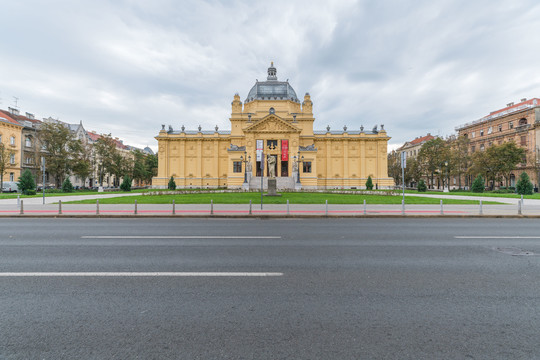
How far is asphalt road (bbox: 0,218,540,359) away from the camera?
10.6 ft

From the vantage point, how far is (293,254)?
7238 mm

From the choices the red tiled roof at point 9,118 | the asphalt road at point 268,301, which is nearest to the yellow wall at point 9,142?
the red tiled roof at point 9,118

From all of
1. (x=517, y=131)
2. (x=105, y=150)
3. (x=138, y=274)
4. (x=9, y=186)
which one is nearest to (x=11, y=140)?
(x=9, y=186)

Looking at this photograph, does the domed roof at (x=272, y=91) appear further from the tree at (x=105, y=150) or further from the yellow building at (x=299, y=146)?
the tree at (x=105, y=150)

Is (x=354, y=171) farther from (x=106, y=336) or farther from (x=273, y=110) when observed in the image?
(x=106, y=336)

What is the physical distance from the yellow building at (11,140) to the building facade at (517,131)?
312ft

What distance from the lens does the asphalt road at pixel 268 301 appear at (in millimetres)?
3229

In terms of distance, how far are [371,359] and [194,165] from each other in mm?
65745

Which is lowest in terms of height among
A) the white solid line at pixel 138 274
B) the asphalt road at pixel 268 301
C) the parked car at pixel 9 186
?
the asphalt road at pixel 268 301

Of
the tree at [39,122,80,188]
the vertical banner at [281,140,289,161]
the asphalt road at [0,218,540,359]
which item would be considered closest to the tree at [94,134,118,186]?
the tree at [39,122,80,188]

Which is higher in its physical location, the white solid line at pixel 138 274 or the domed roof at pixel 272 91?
the domed roof at pixel 272 91

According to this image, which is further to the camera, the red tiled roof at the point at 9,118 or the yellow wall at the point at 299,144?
the yellow wall at the point at 299,144

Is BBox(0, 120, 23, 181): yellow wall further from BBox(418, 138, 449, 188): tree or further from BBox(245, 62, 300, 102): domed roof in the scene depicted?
BBox(418, 138, 449, 188): tree

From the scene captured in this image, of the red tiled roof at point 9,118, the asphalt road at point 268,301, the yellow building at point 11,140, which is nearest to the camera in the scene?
the asphalt road at point 268,301
